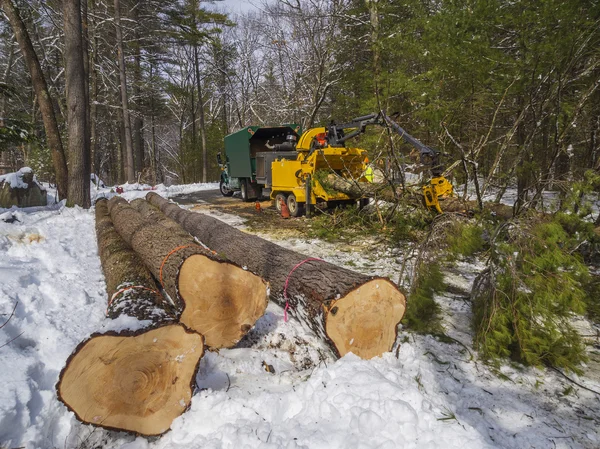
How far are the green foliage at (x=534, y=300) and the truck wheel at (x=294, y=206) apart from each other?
5671mm

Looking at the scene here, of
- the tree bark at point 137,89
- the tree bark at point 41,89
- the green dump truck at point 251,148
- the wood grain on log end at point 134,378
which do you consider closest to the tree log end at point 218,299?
the wood grain on log end at point 134,378

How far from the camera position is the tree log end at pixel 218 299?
8.89ft

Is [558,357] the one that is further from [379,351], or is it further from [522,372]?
[379,351]

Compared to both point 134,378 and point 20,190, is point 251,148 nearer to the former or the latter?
point 20,190

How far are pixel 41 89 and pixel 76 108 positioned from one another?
3.13 feet

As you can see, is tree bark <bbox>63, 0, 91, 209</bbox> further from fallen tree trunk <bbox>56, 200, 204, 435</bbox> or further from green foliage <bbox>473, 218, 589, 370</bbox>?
green foliage <bbox>473, 218, 589, 370</bbox>

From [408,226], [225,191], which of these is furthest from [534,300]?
[225,191]

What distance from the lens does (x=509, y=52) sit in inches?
285

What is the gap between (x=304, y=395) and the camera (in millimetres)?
2127

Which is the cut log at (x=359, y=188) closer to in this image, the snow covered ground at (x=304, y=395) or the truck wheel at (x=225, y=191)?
the snow covered ground at (x=304, y=395)

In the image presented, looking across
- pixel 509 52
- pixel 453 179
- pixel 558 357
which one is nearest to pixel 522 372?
pixel 558 357

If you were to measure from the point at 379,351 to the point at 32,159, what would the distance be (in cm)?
1729

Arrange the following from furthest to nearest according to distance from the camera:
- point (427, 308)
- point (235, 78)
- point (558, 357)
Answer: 1. point (235, 78)
2. point (427, 308)
3. point (558, 357)

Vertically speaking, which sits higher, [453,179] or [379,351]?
[453,179]
